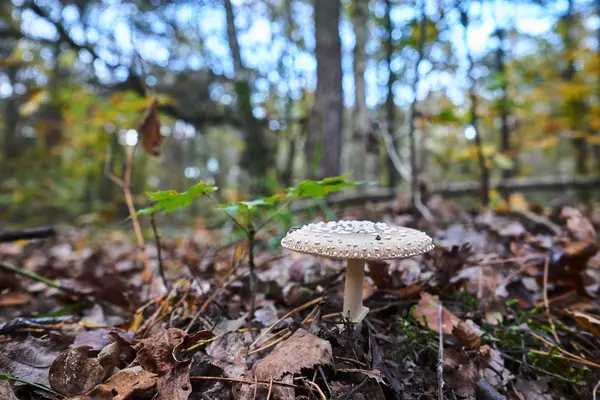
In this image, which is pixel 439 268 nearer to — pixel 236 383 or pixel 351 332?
pixel 351 332

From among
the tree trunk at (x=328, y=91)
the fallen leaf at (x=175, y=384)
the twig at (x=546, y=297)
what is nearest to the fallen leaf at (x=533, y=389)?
the twig at (x=546, y=297)

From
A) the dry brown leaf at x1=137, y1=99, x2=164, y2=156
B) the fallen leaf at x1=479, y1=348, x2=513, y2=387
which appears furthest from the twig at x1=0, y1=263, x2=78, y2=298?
the fallen leaf at x1=479, y1=348, x2=513, y2=387

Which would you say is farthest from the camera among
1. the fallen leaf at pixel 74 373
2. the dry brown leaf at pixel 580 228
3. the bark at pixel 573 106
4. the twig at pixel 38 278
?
the bark at pixel 573 106

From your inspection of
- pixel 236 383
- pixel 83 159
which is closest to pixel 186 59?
pixel 83 159

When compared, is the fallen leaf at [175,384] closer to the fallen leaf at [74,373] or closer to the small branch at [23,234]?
the fallen leaf at [74,373]

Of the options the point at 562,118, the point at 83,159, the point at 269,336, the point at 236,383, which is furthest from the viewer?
the point at 83,159

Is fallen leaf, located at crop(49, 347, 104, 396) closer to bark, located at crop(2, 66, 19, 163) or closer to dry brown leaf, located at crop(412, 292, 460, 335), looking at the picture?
dry brown leaf, located at crop(412, 292, 460, 335)

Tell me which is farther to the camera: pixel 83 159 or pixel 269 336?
pixel 83 159
